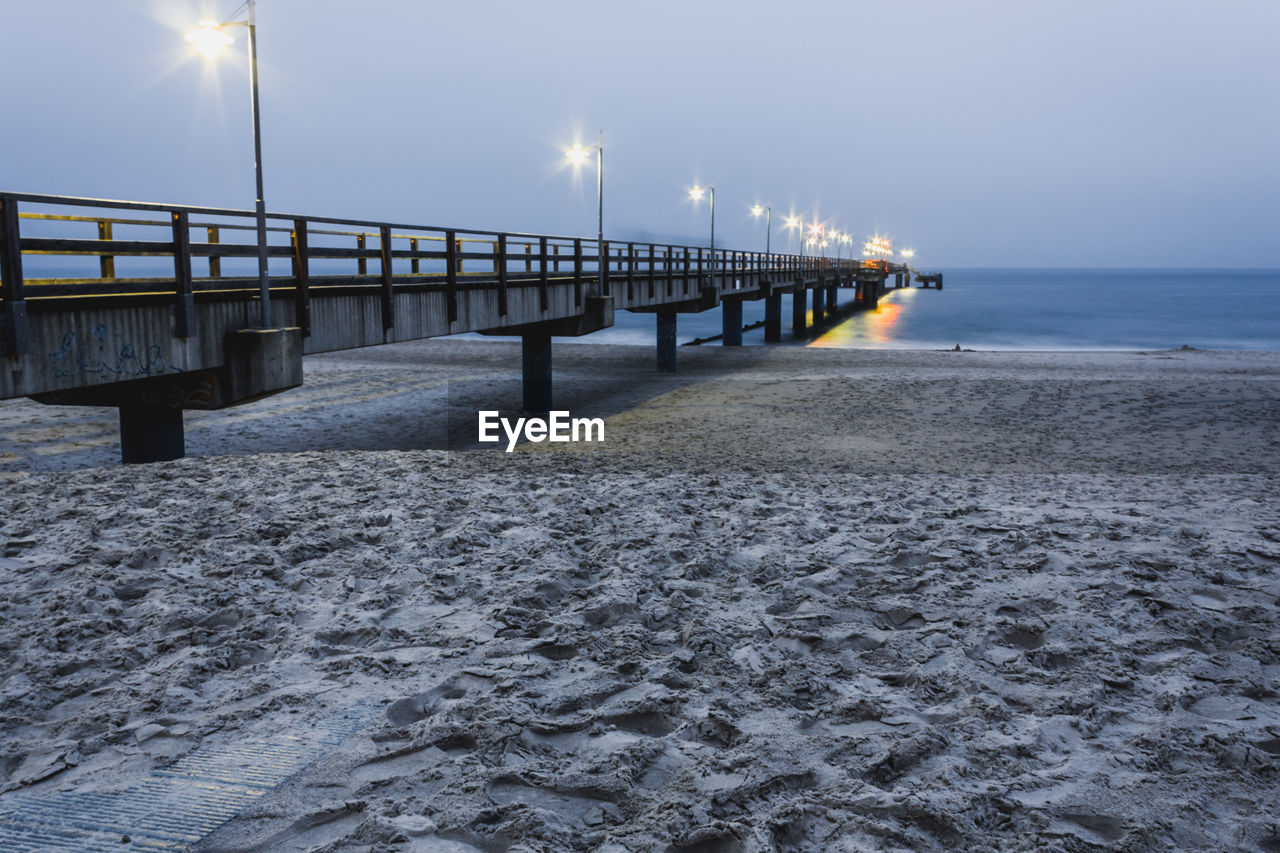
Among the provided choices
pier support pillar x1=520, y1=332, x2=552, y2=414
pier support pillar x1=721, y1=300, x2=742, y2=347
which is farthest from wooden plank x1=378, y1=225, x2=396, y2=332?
pier support pillar x1=721, y1=300, x2=742, y2=347

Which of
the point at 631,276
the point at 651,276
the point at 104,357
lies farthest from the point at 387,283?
the point at 651,276

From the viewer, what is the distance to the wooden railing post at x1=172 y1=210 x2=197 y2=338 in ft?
29.7

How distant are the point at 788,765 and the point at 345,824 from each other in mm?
1842

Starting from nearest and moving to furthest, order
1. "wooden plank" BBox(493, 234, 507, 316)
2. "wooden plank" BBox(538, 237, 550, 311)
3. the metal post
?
the metal post → "wooden plank" BBox(493, 234, 507, 316) → "wooden plank" BBox(538, 237, 550, 311)

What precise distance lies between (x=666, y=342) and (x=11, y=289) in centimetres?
2170

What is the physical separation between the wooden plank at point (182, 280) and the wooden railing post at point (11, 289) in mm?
1646

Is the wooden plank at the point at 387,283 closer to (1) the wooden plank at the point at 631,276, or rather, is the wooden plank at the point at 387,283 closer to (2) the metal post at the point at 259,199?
(2) the metal post at the point at 259,199

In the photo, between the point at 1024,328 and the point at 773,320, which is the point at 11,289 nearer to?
the point at 773,320

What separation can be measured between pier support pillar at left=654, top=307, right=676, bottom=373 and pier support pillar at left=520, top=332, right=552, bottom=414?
8652 mm

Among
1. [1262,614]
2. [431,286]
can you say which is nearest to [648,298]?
[431,286]

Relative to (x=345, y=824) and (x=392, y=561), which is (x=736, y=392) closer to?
(x=392, y=561)

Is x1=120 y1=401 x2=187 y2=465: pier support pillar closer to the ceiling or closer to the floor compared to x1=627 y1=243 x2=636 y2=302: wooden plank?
closer to the floor
